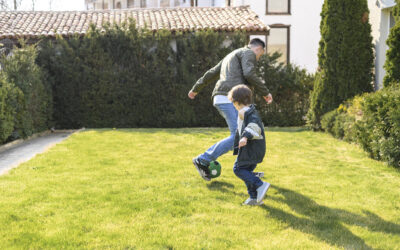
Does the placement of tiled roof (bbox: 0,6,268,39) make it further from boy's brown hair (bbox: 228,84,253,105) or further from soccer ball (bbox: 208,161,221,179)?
boy's brown hair (bbox: 228,84,253,105)

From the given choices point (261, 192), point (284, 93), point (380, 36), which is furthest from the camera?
point (284, 93)

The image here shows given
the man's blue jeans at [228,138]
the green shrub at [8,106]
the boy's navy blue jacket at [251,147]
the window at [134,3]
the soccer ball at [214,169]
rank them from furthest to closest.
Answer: the window at [134,3], the green shrub at [8,106], the soccer ball at [214,169], the man's blue jeans at [228,138], the boy's navy blue jacket at [251,147]

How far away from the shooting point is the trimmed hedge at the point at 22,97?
10883 mm

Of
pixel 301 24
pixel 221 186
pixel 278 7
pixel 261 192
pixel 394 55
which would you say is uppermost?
pixel 278 7

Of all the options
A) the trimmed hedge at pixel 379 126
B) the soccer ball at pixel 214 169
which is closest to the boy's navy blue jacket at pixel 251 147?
the soccer ball at pixel 214 169

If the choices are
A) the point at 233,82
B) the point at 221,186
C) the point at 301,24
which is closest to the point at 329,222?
the point at 221,186

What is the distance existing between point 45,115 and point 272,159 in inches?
342

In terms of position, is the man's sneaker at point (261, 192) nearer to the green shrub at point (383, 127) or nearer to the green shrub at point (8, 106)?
the green shrub at point (383, 127)

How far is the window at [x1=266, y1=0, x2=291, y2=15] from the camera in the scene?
26.6 metres

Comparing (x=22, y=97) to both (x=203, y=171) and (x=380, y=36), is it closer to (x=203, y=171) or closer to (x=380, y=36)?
(x=203, y=171)

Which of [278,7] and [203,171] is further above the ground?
[278,7]

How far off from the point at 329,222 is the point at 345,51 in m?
8.69

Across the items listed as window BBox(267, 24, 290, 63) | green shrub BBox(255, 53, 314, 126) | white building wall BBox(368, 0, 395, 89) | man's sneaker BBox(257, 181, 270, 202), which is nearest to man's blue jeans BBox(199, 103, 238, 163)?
man's sneaker BBox(257, 181, 270, 202)

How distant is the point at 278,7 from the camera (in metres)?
26.7
